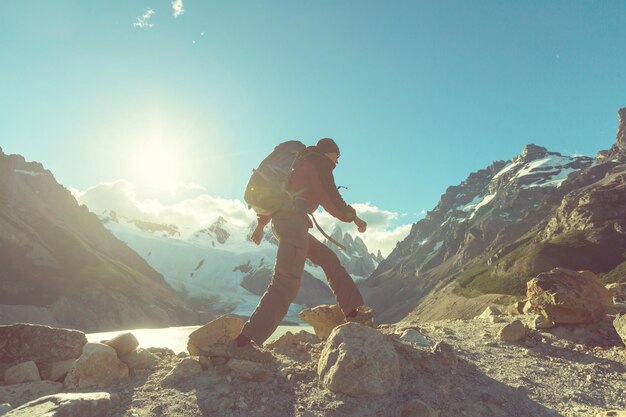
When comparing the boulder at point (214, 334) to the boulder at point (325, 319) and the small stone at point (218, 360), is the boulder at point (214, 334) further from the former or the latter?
the boulder at point (325, 319)

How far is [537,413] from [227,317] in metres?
5.23

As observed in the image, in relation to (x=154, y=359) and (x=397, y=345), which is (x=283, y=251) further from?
(x=154, y=359)

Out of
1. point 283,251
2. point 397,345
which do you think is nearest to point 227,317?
point 283,251

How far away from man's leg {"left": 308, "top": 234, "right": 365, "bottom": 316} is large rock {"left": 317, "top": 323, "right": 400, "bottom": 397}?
5.64 feet

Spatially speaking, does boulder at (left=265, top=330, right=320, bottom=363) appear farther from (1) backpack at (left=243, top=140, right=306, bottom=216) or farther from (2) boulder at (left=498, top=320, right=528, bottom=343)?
(2) boulder at (left=498, top=320, right=528, bottom=343)

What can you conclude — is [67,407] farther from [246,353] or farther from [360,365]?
[360,365]

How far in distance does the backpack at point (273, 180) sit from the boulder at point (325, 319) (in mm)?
2967

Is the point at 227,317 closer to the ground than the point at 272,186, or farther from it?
closer to the ground

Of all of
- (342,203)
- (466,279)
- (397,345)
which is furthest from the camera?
(466,279)

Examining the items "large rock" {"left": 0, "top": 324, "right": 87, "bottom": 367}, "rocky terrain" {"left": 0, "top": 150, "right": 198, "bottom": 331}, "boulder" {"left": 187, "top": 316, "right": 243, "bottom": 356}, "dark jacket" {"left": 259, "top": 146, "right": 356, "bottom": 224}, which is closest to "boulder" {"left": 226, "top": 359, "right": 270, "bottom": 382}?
"boulder" {"left": 187, "top": 316, "right": 243, "bottom": 356}

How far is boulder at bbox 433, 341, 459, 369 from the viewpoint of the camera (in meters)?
5.68

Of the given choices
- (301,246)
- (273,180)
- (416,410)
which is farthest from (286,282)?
(416,410)

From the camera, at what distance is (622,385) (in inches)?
221

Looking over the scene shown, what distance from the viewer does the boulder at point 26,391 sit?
563 centimetres
